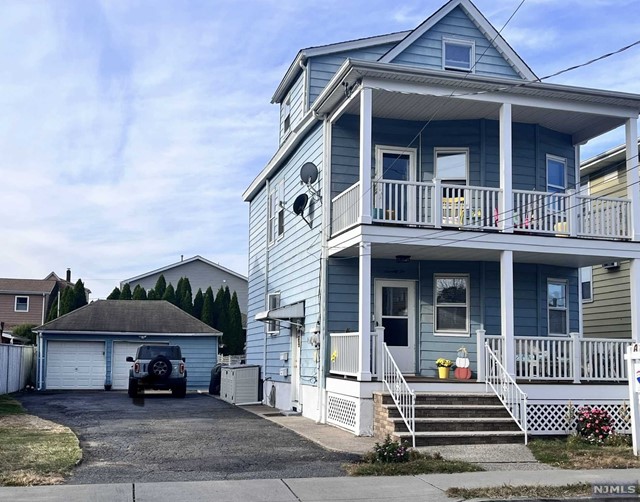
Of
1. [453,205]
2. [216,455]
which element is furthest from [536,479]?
[453,205]

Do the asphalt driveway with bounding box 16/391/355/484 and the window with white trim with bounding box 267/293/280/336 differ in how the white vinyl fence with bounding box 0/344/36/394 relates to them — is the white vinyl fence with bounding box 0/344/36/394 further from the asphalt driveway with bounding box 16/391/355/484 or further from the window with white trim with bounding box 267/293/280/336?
the window with white trim with bounding box 267/293/280/336

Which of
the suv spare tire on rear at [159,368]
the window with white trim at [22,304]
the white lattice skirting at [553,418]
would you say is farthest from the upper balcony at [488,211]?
the window with white trim at [22,304]

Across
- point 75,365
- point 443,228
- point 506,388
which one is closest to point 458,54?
point 443,228

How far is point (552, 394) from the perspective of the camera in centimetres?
1455

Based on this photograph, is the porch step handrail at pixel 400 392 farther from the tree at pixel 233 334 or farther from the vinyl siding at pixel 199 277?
the vinyl siding at pixel 199 277

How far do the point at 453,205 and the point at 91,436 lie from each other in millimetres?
8162

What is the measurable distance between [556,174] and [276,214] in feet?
26.8

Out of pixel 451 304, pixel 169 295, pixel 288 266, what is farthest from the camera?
pixel 169 295

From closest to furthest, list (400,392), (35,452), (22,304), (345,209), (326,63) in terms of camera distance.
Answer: (35,452), (400,392), (345,209), (326,63), (22,304)

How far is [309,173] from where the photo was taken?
17203mm

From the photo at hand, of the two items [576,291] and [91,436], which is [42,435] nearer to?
[91,436]

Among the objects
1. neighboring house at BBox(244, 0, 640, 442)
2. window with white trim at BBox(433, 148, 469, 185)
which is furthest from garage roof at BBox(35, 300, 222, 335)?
window with white trim at BBox(433, 148, 469, 185)

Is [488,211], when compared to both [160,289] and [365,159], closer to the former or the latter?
[365,159]

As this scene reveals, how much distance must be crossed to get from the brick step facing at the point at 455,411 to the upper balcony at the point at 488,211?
3.48 meters
